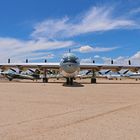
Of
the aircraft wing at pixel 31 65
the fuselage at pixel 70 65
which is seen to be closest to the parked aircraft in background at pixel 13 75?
→ the aircraft wing at pixel 31 65

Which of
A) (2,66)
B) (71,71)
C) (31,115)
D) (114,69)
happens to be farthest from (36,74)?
(31,115)

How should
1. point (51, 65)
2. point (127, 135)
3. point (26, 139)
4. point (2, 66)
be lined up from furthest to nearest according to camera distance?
1. point (2, 66)
2. point (51, 65)
3. point (127, 135)
4. point (26, 139)

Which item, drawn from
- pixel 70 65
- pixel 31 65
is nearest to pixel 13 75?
pixel 31 65

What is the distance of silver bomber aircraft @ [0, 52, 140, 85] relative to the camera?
41094 millimetres

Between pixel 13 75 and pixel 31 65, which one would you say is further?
pixel 13 75

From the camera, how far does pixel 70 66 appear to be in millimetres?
40719

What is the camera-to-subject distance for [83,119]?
11.5m

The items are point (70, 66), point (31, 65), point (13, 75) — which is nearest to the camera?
point (70, 66)

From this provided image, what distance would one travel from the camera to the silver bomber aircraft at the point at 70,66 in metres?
41.1

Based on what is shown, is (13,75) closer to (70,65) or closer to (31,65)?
(31,65)

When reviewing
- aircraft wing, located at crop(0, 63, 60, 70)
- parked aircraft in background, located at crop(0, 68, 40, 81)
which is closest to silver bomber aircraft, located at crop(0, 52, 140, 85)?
aircraft wing, located at crop(0, 63, 60, 70)

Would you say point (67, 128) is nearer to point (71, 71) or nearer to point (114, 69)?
point (71, 71)

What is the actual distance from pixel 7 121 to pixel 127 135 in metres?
4.43

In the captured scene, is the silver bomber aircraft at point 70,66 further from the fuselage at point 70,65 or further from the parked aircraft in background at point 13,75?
the parked aircraft in background at point 13,75
